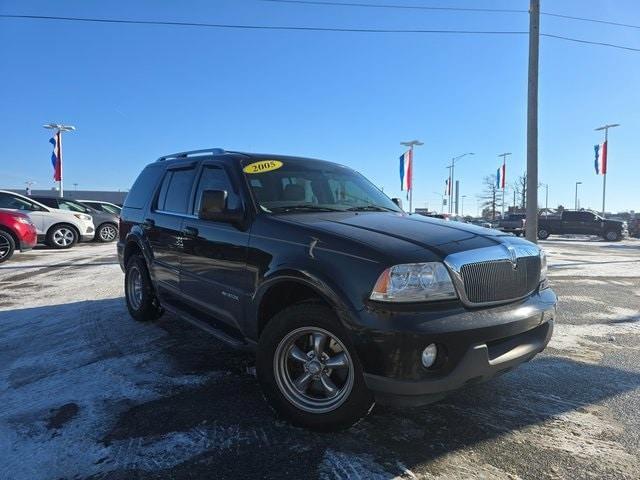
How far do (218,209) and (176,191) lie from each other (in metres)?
1.64

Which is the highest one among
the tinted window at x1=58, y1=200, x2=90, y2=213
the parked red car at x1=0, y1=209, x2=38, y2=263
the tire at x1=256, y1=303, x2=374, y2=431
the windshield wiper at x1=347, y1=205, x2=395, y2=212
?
the tinted window at x1=58, y1=200, x2=90, y2=213

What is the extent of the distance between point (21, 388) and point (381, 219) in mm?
3154

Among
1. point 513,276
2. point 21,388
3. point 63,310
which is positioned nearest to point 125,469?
point 21,388

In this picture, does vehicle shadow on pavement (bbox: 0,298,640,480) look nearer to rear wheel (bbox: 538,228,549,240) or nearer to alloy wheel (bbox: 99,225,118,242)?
alloy wheel (bbox: 99,225,118,242)

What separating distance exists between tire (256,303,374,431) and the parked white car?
13.9 metres

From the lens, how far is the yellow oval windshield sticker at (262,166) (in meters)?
4.12

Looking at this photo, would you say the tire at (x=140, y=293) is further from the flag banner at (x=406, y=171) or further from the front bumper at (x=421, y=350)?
the flag banner at (x=406, y=171)

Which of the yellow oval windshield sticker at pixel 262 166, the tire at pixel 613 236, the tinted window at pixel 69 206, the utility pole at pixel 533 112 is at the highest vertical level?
the utility pole at pixel 533 112

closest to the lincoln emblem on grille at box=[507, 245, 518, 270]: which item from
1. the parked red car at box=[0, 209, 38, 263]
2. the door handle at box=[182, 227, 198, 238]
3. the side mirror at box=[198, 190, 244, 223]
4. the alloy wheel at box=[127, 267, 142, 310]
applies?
the side mirror at box=[198, 190, 244, 223]

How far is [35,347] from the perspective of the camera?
4.92 m

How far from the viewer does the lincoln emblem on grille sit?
10.5 ft

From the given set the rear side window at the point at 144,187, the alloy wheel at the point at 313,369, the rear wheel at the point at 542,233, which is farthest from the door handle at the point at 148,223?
the rear wheel at the point at 542,233

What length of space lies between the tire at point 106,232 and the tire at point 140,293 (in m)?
13.1

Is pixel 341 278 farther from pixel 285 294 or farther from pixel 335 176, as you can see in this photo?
pixel 335 176
